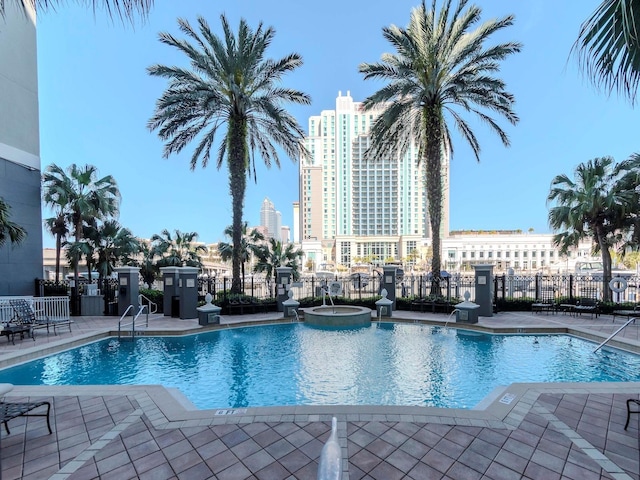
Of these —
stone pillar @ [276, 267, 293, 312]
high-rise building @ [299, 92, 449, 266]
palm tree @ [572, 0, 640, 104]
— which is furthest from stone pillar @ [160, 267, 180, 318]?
high-rise building @ [299, 92, 449, 266]

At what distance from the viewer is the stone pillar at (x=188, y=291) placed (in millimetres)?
11938

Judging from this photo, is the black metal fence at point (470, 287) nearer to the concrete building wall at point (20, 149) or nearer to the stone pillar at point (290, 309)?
the stone pillar at point (290, 309)

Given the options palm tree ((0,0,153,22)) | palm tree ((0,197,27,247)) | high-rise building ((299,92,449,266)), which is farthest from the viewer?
high-rise building ((299,92,449,266))

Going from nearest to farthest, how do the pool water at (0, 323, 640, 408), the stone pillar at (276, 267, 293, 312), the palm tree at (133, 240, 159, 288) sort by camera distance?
1. the pool water at (0, 323, 640, 408)
2. the stone pillar at (276, 267, 293, 312)
3. the palm tree at (133, 240, 159, 288)

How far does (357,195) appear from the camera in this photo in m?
102

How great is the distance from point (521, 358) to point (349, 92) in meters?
118

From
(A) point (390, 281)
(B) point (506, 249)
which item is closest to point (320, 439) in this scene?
(A) point (390, 281)

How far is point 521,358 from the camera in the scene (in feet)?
25.0

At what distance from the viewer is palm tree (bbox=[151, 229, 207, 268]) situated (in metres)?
17.3

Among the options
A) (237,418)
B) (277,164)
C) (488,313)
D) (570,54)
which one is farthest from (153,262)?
(570,54)

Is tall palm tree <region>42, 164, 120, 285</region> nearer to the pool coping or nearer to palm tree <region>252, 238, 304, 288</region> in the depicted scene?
palm tree <region>252, 238, 304, 288</region>

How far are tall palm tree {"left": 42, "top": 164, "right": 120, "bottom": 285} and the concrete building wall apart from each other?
0.88m

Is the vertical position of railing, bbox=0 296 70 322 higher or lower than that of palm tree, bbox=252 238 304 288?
lower

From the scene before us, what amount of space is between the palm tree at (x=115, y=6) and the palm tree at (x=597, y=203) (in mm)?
16631
